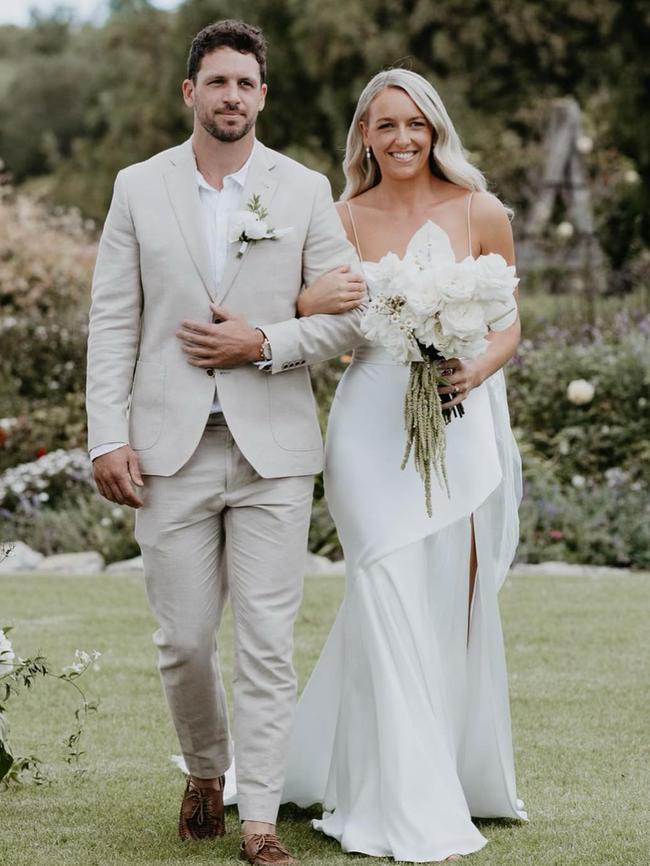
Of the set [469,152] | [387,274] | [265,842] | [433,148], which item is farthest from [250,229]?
[469,152]

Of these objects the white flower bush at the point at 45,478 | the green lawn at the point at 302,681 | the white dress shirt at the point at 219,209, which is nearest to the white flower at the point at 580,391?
the green lawn at the point at 302,681

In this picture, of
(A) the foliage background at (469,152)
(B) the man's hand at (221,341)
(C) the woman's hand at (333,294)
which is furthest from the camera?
(A) the foliage background at (469,152)

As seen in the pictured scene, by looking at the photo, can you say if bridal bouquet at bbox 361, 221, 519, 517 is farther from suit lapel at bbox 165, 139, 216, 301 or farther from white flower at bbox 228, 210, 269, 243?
suit lapel at bbox 165, 139, 216, 301

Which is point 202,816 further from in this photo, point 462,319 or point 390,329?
point 462,319

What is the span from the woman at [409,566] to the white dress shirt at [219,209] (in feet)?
0.92

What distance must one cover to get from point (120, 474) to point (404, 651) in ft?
3.26

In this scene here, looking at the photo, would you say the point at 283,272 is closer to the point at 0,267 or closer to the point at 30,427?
the point at 30,427

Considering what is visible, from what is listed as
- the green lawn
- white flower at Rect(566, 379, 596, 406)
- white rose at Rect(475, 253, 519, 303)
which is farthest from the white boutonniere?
white flower at Rect(566, 379, 596, 406)

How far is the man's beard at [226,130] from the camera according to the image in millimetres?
4238

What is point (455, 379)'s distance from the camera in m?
4.39

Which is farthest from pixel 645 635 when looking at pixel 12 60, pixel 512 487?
pixel 12 60

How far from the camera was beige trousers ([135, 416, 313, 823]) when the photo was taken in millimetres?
4172

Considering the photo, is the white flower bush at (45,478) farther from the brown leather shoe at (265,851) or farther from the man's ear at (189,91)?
the brown leather shoe at (265,851)

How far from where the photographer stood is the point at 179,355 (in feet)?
13.9
